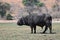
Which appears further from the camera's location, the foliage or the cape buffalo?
the foliage

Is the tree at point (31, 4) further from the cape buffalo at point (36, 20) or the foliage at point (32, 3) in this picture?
the cape buffalo at point (36, 20)

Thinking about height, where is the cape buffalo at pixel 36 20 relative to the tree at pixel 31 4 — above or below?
above

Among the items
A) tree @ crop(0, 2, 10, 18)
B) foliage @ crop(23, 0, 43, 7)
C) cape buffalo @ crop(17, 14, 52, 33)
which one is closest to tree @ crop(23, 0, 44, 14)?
foliage @ crop(23, 0, 43, 7)

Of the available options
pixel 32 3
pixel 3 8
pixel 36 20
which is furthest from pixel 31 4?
pixel 36 20

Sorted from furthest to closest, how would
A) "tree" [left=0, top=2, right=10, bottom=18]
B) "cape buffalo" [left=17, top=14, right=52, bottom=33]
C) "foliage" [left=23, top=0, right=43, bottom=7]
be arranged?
"foliage" [left=23, top=0, right=43, bottom=7], "tree" [left=0, top=2, right=10, bottom=18], "cape buffalo" [left=17, top=14, right=52, bottom=33]

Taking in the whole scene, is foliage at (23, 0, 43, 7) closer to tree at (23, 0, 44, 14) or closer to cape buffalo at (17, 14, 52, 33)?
tree at (23, 0, 44, 14)

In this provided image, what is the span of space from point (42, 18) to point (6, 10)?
28.4m

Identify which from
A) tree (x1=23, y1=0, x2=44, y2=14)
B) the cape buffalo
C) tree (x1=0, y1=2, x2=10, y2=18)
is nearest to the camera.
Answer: the cape buffalo

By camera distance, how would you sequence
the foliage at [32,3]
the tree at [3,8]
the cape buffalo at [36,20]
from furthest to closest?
the foliage at [32,3]
the tree at [3,8]
the cape buffalo at [36,20]

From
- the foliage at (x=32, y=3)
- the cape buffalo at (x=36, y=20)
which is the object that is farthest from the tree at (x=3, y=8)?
the cape buffalo at (x=36, y=20)

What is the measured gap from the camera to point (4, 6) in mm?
43594

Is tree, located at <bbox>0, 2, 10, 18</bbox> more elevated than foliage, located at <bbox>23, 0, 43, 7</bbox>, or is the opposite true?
foliage, located at <bbox>23, 0, 43, 7</bbox>

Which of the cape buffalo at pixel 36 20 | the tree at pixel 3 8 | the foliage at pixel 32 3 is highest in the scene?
the cape buffalo at pixel 36 20

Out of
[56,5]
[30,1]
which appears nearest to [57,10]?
[56,5]
